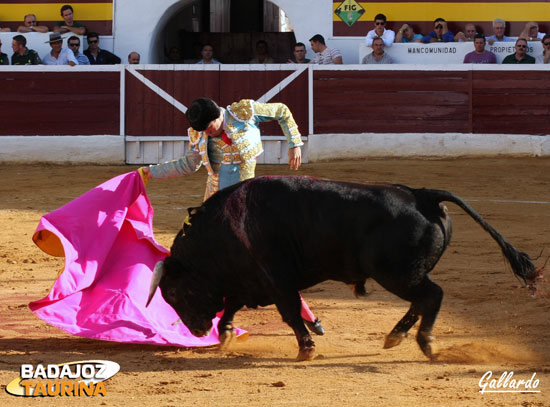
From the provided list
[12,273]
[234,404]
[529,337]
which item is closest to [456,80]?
[12,273]

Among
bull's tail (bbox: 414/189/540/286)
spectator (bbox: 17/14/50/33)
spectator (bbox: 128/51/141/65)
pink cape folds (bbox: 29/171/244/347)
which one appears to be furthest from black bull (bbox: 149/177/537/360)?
spectator (bbox: 17/14/50/33)

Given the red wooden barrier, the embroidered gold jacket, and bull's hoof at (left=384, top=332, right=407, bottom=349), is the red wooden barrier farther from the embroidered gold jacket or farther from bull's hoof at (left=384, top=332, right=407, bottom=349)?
bull's hoof at (left=384, top=332, right=407, bottom=349)

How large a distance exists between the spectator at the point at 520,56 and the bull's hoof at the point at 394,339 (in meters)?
7.63

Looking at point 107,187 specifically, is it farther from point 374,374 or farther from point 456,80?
point 456,80

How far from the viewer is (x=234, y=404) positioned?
125 inches

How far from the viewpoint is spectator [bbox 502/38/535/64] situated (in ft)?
35.5

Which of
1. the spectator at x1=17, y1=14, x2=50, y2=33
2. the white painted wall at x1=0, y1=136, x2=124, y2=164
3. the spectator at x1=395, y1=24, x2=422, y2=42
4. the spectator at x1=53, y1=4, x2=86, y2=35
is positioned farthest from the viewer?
the spectator at x1=17, y1=14, x2=50, y2=33

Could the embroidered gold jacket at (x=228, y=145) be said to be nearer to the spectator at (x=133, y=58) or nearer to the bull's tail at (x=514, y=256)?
the bull's tail at (x=514, y=256)

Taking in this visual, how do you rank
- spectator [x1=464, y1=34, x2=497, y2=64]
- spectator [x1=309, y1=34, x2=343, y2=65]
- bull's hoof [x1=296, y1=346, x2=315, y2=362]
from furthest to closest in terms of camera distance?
1. spectator [x1=309, y1=34, x2=343, y2=65]
2. spectator [x1=464, y1=34, x2=497, y2=64]
3. bull's hoof [x1=296, y1=346, x2=315, y2=362]

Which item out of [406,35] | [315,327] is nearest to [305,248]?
[315,327]

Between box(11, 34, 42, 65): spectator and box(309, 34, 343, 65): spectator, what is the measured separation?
3144mm

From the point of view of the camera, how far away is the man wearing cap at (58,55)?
11.2 metres

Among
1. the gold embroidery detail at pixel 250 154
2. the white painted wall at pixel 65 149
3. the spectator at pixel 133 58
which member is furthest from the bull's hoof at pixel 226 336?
the spectator at pixel 133 58

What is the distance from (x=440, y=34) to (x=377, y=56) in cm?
81
